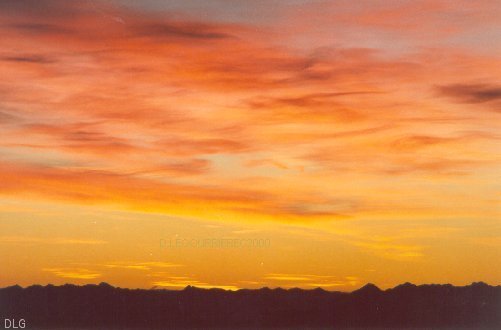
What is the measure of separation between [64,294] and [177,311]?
21834 mm

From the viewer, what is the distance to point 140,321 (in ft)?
445

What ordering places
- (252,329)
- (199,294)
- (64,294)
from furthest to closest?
(64,294) → (252,329) → (199,294)

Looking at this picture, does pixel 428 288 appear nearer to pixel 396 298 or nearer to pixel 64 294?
pixel 396 298

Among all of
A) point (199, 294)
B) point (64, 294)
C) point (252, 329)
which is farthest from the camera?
point (64, 294)

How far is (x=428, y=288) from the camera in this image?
12762 cm

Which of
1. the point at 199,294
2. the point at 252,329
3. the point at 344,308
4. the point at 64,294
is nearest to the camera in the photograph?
the point at 199,294

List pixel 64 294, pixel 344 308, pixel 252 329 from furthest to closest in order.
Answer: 1. pixel 64 294
2. pixel 344 308
3. pixel 252 329

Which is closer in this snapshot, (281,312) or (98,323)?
(281,312)

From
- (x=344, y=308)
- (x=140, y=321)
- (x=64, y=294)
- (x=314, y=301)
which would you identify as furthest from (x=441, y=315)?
(x=64, y=294)

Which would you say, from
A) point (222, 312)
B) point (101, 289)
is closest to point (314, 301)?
point (222, 312)

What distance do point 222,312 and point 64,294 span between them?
34834 mm

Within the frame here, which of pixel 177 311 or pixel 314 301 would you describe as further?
pixel 177 311

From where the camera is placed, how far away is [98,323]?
135m

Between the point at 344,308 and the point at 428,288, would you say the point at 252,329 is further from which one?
the point at 428,288
